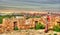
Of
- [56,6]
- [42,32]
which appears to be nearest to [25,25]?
[42,32]

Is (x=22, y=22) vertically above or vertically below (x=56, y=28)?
above

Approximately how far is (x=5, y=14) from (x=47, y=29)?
0.77 meters

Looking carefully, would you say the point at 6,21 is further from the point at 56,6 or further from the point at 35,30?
the point at 56,6

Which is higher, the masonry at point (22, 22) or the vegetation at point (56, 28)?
the masonry at point (22, 22)

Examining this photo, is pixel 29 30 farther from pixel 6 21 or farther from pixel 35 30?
pixel 6 21

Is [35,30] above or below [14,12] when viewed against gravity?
below

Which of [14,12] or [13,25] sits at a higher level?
[14,12]

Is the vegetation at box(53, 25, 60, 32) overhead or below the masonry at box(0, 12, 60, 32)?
A: below

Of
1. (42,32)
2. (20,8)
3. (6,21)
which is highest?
(20,8)

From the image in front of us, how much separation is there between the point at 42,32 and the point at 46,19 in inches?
9.3

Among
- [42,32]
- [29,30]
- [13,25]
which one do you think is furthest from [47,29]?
[13,25]

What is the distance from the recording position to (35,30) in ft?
10.9

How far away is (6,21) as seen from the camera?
3305mm

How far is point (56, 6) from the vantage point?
3.35 m
